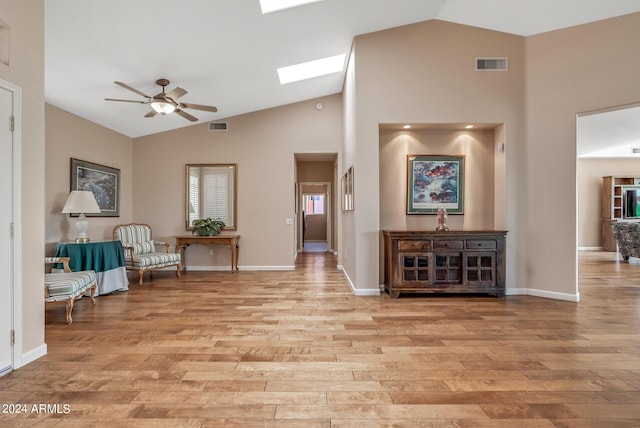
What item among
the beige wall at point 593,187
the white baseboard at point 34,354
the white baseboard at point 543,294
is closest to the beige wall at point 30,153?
the white baseboard at point 34,354

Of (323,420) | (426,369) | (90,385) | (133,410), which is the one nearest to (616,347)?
(426,369)

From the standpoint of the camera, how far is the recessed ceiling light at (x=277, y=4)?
11.7ft

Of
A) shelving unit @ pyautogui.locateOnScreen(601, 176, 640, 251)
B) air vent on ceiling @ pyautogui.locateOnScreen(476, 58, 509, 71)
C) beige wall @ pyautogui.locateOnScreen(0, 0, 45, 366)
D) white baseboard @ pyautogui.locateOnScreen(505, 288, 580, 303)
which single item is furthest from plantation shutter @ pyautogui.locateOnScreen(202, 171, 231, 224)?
shelving unit @ pyautogui.locateOnScreen(601, 176, 640, 251)

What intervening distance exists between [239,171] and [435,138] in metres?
3.85

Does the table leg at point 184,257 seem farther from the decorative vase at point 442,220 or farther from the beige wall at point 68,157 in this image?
the decorative vase at point 442,220

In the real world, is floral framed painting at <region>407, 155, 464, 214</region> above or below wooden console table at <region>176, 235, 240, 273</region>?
above

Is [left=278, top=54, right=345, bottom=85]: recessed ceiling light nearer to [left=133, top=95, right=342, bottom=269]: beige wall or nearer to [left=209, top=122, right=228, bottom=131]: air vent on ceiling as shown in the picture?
[left=133, top=95, right=342, bottom=269]: beige wall

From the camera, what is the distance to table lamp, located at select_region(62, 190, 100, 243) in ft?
15.2

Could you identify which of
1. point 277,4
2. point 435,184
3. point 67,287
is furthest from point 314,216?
point 67,287

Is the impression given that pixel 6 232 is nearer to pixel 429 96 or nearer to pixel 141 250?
pixel 141 250

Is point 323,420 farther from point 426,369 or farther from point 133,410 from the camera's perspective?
point 133,410

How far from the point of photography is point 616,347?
2805 mm

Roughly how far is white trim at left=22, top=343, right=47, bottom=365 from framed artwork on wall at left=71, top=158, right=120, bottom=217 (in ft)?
10.7

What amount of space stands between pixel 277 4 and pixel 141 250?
4705 mm
